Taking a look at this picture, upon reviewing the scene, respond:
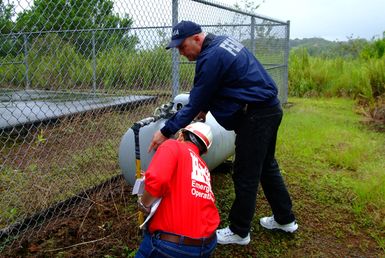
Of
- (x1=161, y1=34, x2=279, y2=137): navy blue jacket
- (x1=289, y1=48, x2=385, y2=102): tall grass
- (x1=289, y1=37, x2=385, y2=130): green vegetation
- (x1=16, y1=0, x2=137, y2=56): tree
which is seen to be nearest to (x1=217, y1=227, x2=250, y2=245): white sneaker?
(x1=161, y1=34, x2=279, y2=137): navy blue jacket

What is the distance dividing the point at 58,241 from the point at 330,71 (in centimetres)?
1196

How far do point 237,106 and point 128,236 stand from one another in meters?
1.52

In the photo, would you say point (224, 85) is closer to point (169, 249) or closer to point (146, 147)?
point (146, 147)

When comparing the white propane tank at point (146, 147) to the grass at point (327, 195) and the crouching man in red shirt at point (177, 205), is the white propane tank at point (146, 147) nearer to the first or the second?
the grass at point (327, 195)

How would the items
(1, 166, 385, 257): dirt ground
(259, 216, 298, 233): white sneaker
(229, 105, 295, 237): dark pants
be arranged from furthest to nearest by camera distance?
(259, 216, 298, 233): white sneaker, (1, 166, 385, 257): dirt ground, (229, 105, 295, 237): dark pants

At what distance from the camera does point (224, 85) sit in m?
2.90

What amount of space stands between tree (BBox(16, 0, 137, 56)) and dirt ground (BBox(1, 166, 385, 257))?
168 centimetres

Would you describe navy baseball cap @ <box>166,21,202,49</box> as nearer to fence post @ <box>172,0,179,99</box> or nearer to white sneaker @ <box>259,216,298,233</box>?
fence post @ <box>172,0,179,99</box>

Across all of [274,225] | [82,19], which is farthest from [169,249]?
[82,19]

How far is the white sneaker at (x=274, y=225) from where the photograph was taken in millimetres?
3615

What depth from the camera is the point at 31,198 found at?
12.5 ft

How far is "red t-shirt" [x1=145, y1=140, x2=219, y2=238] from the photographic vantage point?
2.07 m

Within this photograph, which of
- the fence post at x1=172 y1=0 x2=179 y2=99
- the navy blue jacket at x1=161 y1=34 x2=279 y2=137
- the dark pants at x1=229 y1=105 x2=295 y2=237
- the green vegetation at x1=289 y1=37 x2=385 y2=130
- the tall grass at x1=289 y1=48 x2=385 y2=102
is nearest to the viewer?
the navy blue jacket at x1=161 y1=34 x2=279 y2=137

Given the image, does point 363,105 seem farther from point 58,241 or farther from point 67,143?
point 58,241
